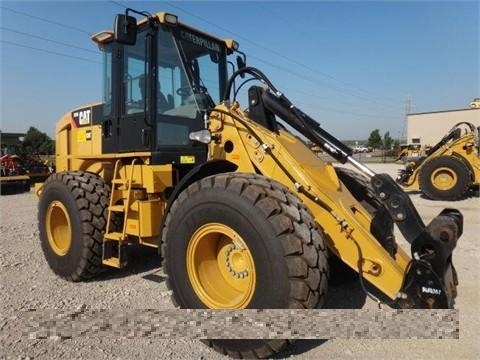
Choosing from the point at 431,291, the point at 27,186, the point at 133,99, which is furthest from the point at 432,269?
the point at 27,186

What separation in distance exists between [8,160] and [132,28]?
50.3 feet

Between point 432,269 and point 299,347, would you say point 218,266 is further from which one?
point 432,269

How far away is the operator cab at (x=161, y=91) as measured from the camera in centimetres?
443

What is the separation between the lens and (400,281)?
2824 mm

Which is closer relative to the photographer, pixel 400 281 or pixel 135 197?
pixel 400 281

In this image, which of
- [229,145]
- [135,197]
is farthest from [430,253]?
[135,197]

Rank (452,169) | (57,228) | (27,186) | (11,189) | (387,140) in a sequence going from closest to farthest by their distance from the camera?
1. (57,228)
2. (452,169)
3. (11,189)
4. (27,186)
5. (387,140)

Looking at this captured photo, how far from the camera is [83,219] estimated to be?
4.59m

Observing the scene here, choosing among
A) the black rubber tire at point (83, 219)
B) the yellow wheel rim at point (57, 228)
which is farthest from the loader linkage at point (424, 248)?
the yellow wheel rim at point (57, 228)

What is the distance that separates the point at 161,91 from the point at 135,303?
2.24m

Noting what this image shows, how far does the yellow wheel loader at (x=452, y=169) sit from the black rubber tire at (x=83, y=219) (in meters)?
9.84

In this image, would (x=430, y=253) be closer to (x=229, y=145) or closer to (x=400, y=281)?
(x=400, y=281)

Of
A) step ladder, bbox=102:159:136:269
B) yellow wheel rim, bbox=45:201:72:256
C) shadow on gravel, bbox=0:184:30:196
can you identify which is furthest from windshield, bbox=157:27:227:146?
shadow on gravel, bbox=0:184:30:196

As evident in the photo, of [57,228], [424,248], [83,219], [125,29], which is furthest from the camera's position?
[57,228]
